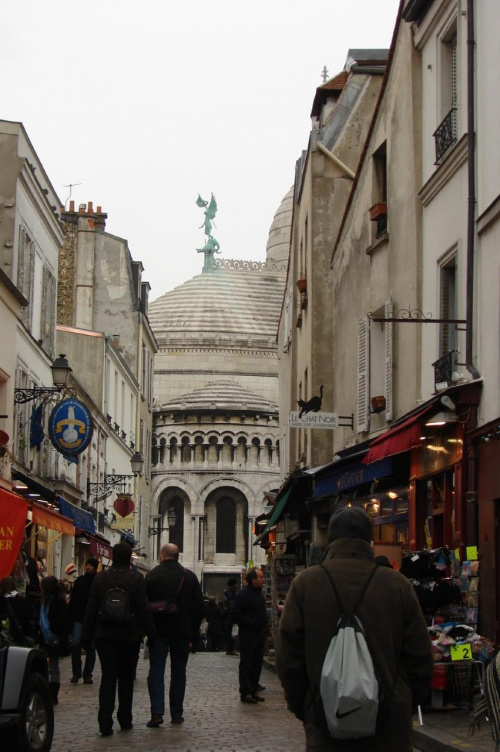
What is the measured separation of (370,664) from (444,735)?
5.40 meters

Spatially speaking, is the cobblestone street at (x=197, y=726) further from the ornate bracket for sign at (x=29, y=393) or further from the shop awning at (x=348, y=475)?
the ornate bracket for sign at (x=29, y=393)

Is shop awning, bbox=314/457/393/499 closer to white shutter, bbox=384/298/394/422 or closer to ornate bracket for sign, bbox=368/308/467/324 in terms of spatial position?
white shutter, bbox=384/298/394/422

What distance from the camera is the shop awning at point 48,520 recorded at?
67.1ft

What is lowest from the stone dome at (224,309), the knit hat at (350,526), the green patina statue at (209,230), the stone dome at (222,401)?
the knit hat at (350,526)

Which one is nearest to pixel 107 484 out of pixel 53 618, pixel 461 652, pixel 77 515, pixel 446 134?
pixel 77 515

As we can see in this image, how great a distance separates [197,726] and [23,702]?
11.7 feet

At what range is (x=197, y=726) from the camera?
40.5ft

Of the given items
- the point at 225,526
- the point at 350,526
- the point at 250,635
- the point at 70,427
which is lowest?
the point at 250,635

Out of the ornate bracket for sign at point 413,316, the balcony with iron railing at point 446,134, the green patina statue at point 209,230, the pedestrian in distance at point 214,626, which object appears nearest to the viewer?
the ornate bracket for sign at point 413,316

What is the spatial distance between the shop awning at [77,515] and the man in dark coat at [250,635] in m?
11.9

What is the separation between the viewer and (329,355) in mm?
25625

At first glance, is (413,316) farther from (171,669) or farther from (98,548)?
(98,548)

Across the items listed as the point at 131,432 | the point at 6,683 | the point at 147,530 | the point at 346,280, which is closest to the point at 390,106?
the point at 346,280

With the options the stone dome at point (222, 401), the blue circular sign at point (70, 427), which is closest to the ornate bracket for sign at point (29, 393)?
the blue circular sign at point (70, 427)
